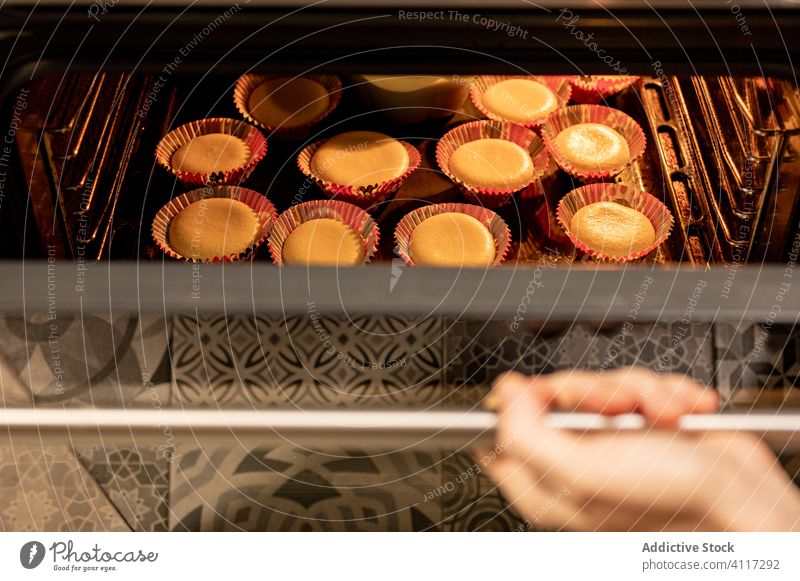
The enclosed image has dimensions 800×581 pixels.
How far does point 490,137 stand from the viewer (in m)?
1.27

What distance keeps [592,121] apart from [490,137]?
0.67 ft

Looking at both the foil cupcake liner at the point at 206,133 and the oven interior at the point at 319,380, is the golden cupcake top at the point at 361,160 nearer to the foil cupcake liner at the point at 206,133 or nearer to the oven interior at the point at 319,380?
the foil cupcake liner at the point at 206,133

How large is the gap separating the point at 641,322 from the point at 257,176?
77cm

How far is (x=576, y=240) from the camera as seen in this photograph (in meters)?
1.08

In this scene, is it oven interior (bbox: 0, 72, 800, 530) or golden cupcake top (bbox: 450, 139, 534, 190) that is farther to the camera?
golden cupcake top (bbox: 450, 139, 534, 190)

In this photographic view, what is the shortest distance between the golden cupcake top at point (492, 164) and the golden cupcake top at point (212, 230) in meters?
0.36

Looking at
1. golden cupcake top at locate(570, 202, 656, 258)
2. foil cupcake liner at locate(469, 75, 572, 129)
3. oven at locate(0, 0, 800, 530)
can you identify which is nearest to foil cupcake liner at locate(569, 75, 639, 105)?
foil cupcake liner at locate(469, 75, 572, 129)

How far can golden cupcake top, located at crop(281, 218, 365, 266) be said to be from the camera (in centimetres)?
107

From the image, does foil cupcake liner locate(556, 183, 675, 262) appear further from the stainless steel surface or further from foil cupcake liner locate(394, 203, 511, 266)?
the stainless steel surface

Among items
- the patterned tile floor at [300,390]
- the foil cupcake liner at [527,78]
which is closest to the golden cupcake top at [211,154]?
the foil cupcake liner at [527,78]

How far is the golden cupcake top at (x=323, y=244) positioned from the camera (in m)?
1.07

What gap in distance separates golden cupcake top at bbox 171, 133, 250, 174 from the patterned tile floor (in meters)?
0.55
